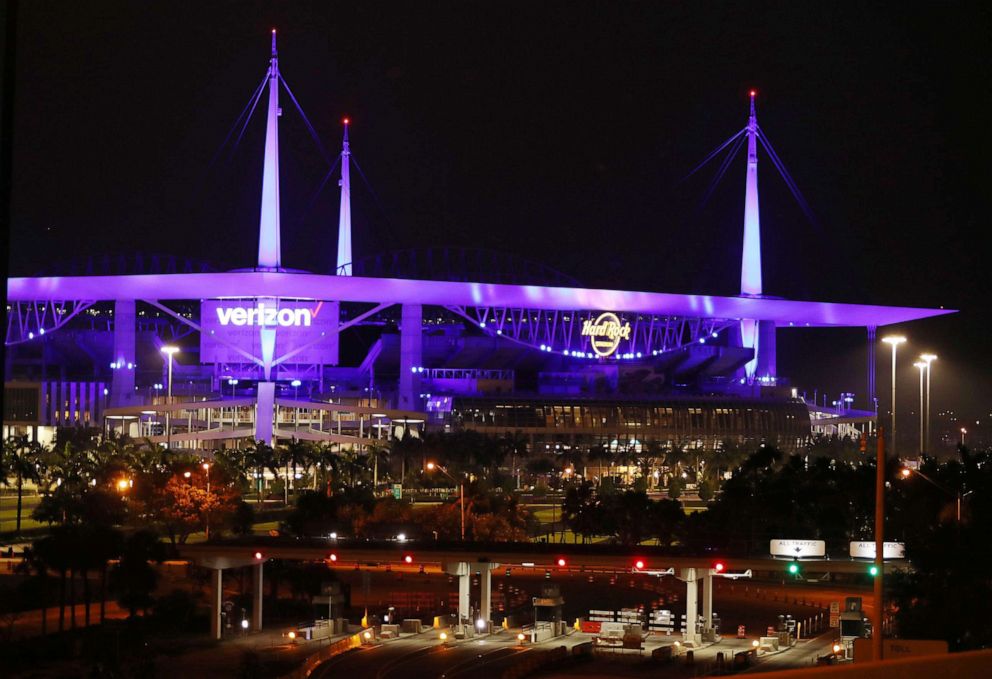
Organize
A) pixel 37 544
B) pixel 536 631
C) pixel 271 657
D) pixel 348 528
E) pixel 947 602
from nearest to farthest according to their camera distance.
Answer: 1. pixel 947 602
2. pixel 271 657
3. pixel 536 631
4. pixel 37 544
5. pixel 348 528

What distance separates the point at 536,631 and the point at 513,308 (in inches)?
3009

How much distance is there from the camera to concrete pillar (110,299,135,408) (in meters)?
112

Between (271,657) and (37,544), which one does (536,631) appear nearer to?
(271,657)

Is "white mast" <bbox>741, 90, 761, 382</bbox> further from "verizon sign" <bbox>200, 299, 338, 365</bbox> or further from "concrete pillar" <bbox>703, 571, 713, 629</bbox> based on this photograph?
"concrete pillar" <bbox>703, 571, 713, 629</bbox>

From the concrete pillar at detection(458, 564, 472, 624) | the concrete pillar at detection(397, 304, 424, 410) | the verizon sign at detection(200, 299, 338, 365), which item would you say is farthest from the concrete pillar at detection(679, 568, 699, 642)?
the concrete pillar at detection(397, 304, 424, 410)

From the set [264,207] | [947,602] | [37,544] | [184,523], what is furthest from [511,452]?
[947,602]

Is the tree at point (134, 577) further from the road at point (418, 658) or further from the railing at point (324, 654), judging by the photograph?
the road at point (418, 658)

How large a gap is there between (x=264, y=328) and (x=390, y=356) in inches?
1007

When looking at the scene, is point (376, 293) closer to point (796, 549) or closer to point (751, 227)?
point (751, 227)

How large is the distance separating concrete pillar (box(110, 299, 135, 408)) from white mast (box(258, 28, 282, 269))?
39.3 feet

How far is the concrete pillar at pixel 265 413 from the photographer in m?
107

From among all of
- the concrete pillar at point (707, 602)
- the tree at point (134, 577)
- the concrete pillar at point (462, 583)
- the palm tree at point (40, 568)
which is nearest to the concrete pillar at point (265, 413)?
the palm tree at point (40, 568)

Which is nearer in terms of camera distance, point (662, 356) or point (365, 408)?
point (365, 408)

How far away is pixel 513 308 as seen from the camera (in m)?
120
